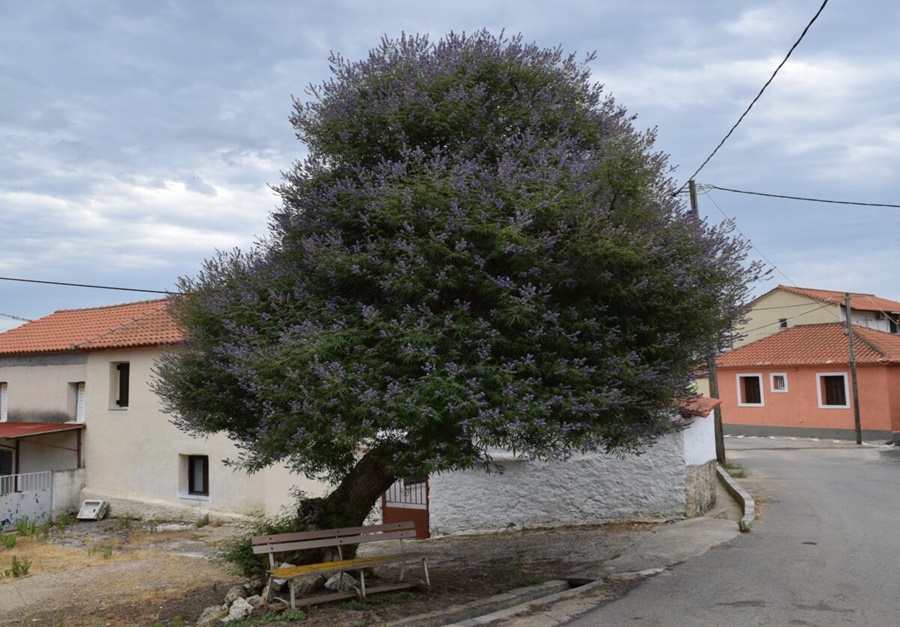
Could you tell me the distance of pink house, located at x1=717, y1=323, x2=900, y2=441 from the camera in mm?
27922

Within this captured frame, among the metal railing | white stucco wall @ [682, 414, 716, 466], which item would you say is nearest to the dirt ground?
white stucco wall @ [682, 414, 716, 466]

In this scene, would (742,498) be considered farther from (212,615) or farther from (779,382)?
(779,382)

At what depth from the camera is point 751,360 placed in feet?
109

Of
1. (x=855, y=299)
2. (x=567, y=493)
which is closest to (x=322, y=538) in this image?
(x=567, y=493)

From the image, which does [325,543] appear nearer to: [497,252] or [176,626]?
[176,626]

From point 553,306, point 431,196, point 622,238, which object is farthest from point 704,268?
point 431,196

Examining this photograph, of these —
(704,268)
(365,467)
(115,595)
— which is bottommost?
(115,595)

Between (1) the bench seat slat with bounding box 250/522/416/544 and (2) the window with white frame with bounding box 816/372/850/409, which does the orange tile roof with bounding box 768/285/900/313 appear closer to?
(2) the window with white frame with bounding box 816/372/850/409

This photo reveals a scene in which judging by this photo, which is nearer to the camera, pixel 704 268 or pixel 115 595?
pixel 704 268

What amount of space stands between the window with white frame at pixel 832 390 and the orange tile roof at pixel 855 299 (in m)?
6.11

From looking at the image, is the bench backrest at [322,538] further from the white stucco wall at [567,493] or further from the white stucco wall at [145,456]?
the white stucco wall at [145,456]

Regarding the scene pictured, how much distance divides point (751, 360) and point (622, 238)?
28436 mm

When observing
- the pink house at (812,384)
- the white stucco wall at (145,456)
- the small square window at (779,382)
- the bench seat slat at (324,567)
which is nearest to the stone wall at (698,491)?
the bench seat slat at (324,567)

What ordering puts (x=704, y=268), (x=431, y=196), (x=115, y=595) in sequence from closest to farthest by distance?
(x=431, y=196)
(x=704, y=268)
(x=115, y=595)
